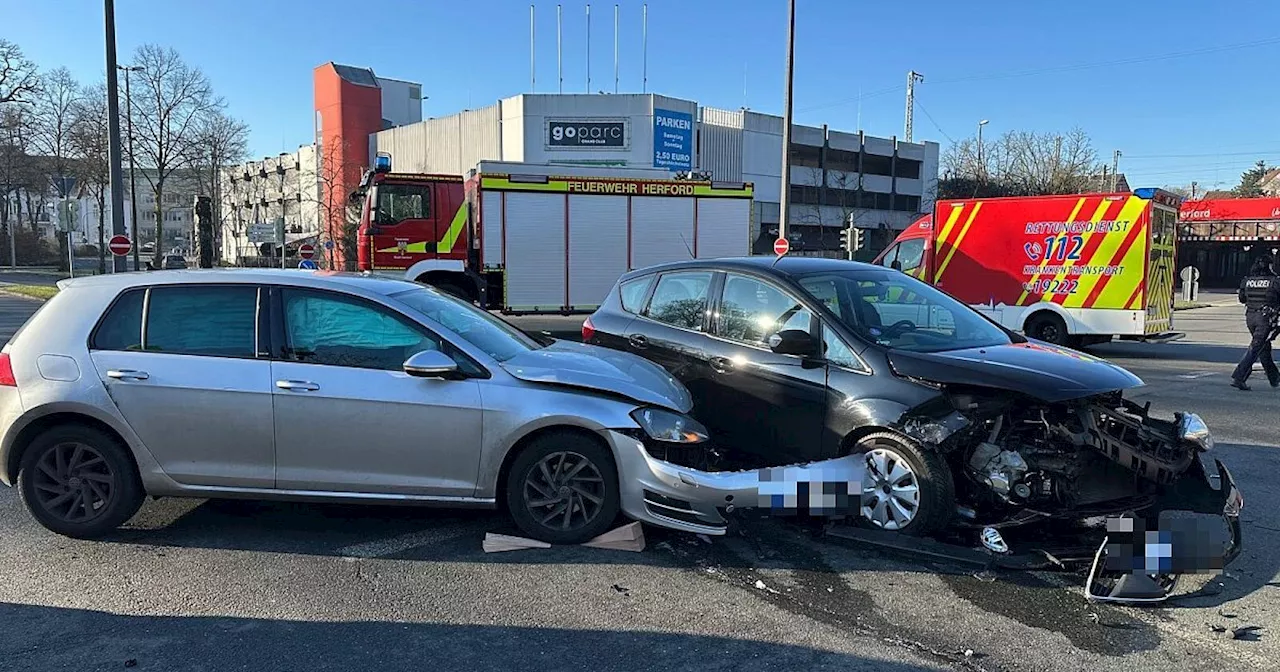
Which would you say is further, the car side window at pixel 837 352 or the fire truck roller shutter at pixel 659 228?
the fire truck roller shutter at pixel 659 228

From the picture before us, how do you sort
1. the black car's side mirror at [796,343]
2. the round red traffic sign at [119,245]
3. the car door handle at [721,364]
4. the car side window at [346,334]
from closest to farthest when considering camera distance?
the car side window at [346,334]
the black car's side mirror at [796,343]
the car door handle at [721,364]
the round red traffic sign at [119,245]

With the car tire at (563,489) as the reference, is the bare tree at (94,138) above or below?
above

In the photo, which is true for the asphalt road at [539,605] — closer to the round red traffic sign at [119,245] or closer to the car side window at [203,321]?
the car side window at [203,321]

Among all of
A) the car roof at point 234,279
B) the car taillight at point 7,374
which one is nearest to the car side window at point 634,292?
the car roof at point 234,279

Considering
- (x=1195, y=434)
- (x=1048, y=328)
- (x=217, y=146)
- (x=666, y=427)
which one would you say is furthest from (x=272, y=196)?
(x=1195, y=434)

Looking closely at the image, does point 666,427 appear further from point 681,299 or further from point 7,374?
point 7,374

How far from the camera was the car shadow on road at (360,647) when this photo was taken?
3.21 m

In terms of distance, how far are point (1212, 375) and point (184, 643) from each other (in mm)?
13045

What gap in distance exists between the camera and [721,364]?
5.50 m

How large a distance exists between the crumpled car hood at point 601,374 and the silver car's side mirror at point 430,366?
30 centimetres

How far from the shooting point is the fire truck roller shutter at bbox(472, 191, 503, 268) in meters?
15.6

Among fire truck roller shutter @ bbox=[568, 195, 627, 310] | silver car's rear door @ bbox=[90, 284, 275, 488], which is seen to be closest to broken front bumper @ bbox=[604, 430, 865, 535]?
silver car's rear door @ bbox=[90, 284, 275, 488]

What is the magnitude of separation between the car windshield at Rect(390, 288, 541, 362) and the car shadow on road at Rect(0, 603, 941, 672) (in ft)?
5.34

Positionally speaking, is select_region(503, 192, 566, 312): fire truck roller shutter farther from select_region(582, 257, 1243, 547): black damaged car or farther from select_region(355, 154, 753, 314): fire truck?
select_region(582, 257, 1243, 547): black damaged car
